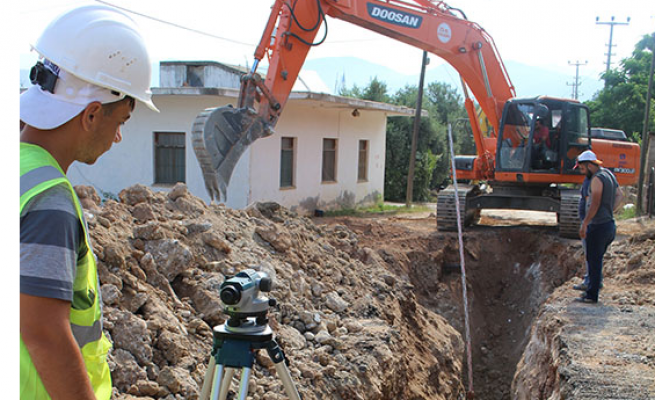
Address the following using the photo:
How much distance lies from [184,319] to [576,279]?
608cm

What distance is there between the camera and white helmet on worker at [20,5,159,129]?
1558mm

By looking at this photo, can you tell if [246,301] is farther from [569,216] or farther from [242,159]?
[242,159]

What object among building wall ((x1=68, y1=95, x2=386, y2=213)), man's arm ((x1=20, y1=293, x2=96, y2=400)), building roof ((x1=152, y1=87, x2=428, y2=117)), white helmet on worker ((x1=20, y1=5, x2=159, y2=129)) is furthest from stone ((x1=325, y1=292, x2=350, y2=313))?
building roof ((x1=152, y1=87, x2=428, y2=117))

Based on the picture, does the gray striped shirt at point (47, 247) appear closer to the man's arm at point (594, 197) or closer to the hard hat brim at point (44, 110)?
the hard hat brim at point (44, 110)

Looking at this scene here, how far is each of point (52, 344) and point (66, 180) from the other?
1.38ft

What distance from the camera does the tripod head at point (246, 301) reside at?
86.4 inches

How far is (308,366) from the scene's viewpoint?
4312 mm

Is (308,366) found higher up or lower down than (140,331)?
lower down

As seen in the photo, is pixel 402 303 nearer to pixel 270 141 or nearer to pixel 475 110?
pixel 475 110

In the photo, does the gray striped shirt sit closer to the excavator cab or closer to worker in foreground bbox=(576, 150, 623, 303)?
worker in foreground bbox=(576, 150, 623, 303)

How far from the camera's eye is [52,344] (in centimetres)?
138

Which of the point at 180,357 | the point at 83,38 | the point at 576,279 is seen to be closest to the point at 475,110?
the point at 576,279

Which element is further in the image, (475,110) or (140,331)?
(475,110)

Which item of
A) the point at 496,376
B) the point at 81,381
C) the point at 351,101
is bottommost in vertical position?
the point at 496,376
